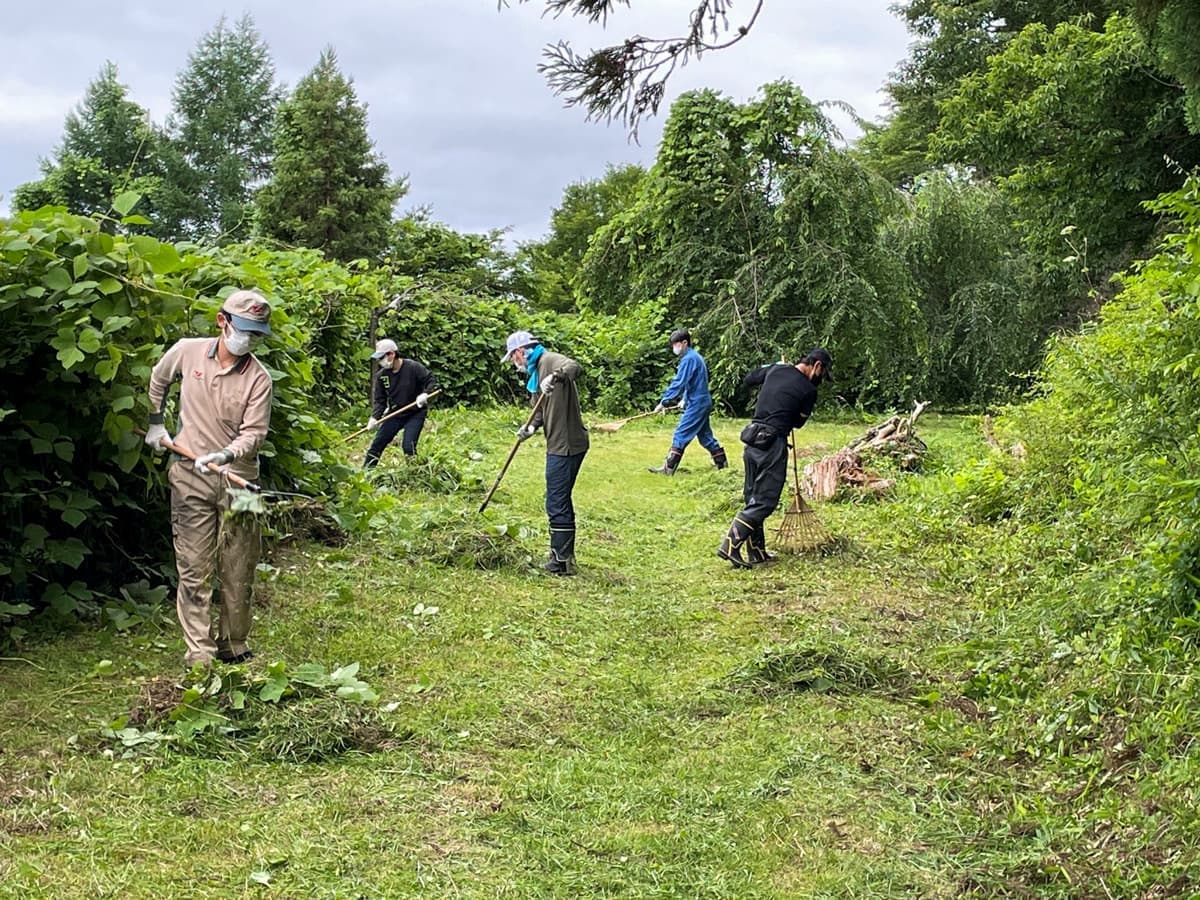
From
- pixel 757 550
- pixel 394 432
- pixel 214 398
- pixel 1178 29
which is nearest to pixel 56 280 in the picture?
pixel 214 398

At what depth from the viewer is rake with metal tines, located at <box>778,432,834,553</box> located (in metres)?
8.98

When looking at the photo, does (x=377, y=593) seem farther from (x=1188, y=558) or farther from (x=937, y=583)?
(x=1188, y=558)

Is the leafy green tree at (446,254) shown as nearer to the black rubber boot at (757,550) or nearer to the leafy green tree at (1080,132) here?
the leafy green tree at (1080,132)

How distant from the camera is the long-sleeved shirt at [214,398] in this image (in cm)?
520

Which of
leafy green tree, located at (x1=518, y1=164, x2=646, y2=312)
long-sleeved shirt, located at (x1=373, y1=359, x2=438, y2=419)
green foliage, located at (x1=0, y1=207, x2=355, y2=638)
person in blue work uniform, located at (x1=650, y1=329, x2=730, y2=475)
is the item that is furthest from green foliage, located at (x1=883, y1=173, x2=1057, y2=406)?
leafy green tree, located at (x1=518, y1=164, x2=646, y2=312)

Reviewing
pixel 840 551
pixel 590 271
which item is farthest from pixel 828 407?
pixel 840 551

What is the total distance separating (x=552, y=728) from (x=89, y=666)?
228 centimetres

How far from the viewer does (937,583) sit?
26.0 ft

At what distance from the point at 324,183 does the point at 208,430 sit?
33.4m

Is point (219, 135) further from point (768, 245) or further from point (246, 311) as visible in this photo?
point (246, 311)

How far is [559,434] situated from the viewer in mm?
8102

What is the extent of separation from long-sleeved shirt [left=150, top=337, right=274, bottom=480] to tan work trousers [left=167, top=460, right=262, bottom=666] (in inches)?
6.1

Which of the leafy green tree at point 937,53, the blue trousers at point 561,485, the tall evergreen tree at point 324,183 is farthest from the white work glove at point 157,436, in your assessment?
the tall evergreen tree at point 324,183

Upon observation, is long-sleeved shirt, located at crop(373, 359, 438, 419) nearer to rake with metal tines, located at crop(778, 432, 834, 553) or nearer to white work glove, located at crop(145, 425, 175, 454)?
rake with metal tines, located at crop(778, 432, 834, 553)
